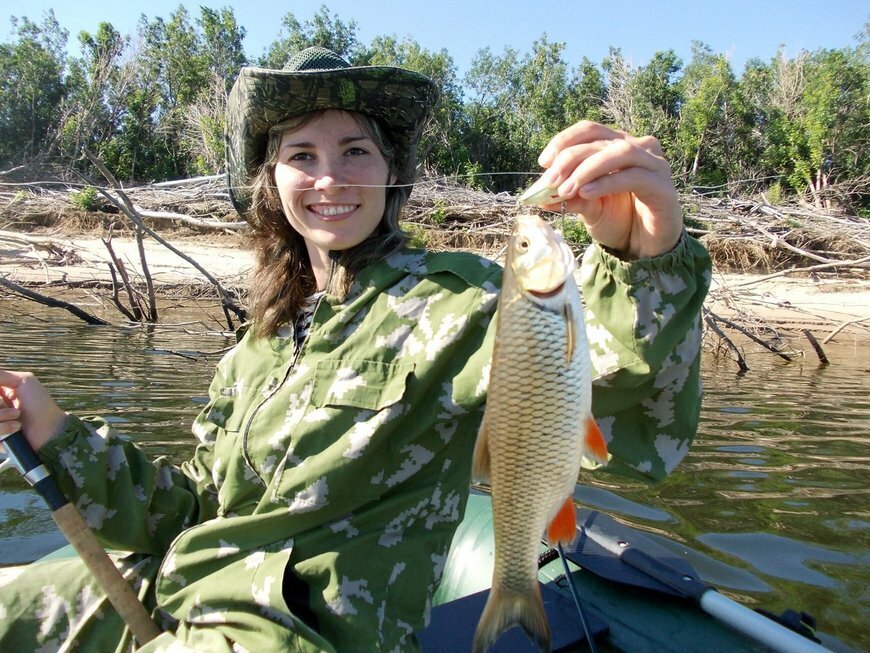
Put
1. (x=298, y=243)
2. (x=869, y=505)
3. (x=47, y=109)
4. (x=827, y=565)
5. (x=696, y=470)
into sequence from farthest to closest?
(x=47, y=109), (x=696, y=470), (x=869, y=505), (x=827, y=565), (x=298, y=243)

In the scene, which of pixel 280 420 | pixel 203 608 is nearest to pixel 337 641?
pixel 203 608

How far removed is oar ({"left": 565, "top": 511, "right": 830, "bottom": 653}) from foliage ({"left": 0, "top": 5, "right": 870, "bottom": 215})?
18267 mm

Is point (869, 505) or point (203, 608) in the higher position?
point (203, 608)

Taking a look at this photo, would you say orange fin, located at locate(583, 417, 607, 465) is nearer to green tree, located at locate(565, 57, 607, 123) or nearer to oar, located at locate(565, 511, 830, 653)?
oar, located at locate(565, 511, 830, 653)

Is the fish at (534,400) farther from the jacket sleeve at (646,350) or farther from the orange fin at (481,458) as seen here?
the jacket sleeve at (646,350)

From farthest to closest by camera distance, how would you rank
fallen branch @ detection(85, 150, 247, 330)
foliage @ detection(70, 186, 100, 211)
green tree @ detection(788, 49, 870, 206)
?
green tree @ detection(788, 49, 870, 206) < foliage @ detection(70, 186, 100, 211) < fallen branch @ detection(85, 150, 247, 330)

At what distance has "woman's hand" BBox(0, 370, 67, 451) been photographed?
2619 millimetres

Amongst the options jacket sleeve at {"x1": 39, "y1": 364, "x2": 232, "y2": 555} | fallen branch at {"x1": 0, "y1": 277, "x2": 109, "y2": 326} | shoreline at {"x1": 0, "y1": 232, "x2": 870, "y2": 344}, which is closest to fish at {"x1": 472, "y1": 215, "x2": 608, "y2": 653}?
jacket sleeve at {"x1": 39, "y1": 364, "x2": 232, "y2": 555}

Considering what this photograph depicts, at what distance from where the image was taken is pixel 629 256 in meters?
1.97

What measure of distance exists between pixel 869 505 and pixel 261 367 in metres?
4.93

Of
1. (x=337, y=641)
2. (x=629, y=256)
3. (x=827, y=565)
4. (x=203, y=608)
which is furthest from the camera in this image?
(x=827, y=565)

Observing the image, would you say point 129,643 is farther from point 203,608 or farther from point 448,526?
point 448,526

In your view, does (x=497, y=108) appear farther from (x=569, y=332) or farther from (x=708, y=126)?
(x=569, y=332)

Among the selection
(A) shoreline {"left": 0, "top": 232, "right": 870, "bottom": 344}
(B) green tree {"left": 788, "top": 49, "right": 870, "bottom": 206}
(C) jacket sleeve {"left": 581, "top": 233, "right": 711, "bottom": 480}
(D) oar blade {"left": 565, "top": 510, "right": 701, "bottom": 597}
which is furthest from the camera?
(B) green tree {"left": 788, "top": 49, "right": 870, "bottom": 206}
